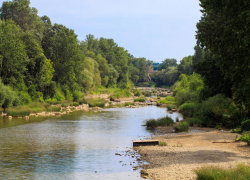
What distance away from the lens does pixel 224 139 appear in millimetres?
24328

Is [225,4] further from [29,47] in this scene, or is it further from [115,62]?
[115,62]

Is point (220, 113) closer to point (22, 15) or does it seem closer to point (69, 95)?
point (69, 95)

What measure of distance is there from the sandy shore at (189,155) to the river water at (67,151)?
1364mm

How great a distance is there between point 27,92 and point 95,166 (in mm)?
39934

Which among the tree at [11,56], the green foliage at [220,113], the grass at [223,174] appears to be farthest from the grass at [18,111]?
the grass at [223,174]

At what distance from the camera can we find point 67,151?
23.1 m

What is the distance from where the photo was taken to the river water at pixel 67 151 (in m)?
17.2

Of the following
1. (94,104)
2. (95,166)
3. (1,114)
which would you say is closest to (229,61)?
(95,166)

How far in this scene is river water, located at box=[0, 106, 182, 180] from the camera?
17.2 metres

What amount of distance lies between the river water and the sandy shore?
53.7 inches

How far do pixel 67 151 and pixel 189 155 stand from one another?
373 inches

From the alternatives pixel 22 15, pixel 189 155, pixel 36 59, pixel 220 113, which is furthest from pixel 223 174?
pixel 22 15

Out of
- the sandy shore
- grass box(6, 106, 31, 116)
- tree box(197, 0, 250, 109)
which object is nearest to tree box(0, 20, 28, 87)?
grass box(6, 106, 31, 116)

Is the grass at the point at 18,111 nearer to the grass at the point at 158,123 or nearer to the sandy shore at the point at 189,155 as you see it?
the grass at the point at 158,123
